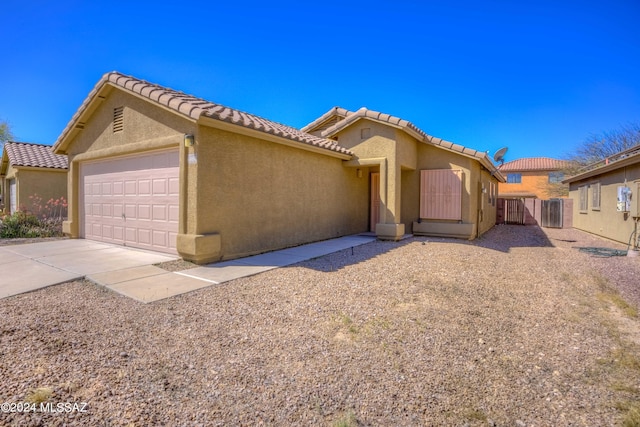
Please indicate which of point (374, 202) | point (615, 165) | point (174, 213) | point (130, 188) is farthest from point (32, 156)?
point (615, 165)

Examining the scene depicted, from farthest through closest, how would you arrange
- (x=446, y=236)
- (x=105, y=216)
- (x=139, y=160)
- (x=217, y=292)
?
(x=446, y=236), (x=105, y=216), (x=139, y=160), (x=217, y=292)

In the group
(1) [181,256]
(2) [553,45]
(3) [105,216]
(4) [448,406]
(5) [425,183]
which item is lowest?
(4) [448,406]

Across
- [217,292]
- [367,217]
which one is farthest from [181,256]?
[367,217]

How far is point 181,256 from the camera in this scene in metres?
7.72

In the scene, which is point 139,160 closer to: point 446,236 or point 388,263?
point 388,263

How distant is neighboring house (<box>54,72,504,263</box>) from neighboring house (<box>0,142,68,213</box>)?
7655 millimetres

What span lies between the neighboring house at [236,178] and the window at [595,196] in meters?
6.43

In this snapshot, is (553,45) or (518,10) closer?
(518,10)

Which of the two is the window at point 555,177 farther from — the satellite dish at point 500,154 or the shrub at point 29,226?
the shrub at point 29,226

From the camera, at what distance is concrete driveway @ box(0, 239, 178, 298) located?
5.92 meters

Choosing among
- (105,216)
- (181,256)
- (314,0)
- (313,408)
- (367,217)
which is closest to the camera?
(313,408)

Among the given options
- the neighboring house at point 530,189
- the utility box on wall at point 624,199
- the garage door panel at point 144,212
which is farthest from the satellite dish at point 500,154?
the garage door panel at point 144,212

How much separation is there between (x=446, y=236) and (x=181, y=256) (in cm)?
946

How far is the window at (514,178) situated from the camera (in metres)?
37.8
